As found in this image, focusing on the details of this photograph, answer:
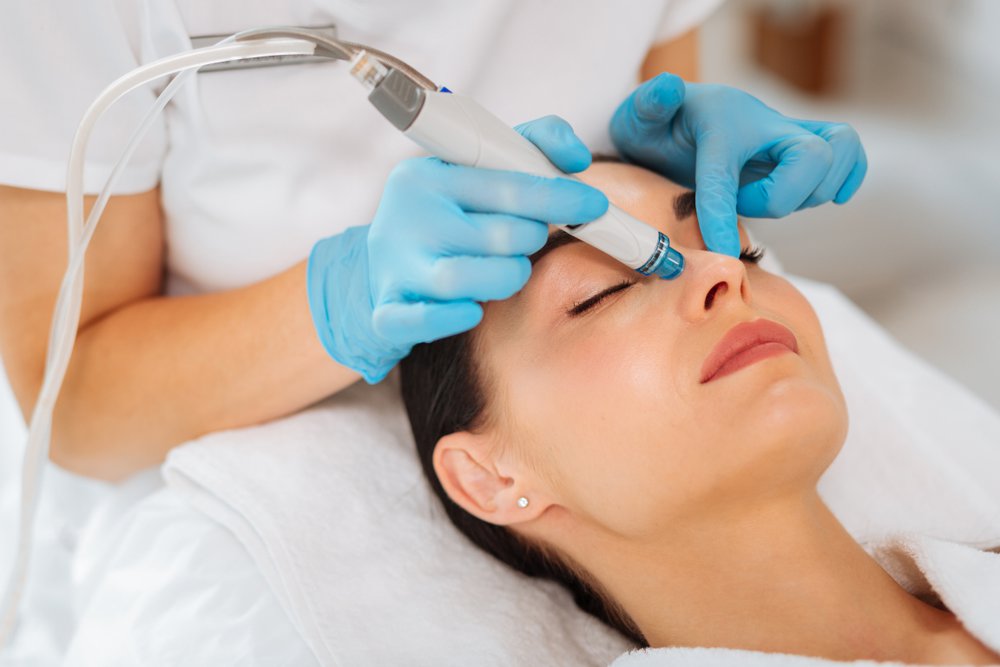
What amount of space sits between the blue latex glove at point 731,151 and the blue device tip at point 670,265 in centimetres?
9

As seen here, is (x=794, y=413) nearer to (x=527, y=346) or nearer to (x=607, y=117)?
(x=527, y=346)

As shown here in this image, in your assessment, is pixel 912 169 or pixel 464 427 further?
pixel 912 169

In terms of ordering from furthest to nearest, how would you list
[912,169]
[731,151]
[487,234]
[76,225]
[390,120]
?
[912,169], [731,151], [76,225], [487,234], [390,120]

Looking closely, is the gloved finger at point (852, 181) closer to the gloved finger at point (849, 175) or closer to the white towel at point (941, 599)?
the gloved finger at point (849, 175)

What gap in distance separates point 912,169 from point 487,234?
7.26ft

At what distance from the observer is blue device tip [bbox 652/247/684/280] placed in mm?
979

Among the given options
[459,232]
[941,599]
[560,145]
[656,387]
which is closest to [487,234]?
[459,232]

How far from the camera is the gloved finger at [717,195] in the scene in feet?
3.51

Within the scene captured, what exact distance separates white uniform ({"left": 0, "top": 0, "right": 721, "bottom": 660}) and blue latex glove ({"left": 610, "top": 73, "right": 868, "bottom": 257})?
12cm

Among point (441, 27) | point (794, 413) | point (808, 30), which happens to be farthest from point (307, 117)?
point (808, 30)

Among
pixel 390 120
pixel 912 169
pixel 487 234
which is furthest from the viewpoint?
pixel 912 169

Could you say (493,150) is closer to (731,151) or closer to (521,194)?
(521,194)

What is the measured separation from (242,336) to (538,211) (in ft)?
1.79

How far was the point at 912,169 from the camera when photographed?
9.02 ft
